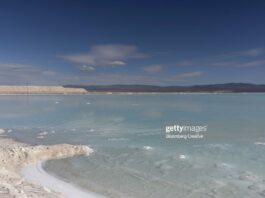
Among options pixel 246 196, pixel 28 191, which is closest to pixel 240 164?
pixel 246 196

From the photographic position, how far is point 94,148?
469 inches

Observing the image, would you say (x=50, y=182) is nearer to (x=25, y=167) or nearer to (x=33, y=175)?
(x=33, y=175)

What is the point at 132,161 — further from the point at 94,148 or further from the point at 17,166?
the point at 17,166

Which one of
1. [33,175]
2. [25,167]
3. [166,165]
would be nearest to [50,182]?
[33,175]

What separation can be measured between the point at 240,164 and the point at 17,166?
6.37m

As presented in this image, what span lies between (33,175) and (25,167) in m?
0.81

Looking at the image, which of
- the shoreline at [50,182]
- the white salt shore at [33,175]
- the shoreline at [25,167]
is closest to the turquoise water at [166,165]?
the shoreline at [50,182]

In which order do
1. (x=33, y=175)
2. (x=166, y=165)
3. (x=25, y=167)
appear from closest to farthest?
(x=33, y=175) < (x=25, y=167) < (x=166, y=165)

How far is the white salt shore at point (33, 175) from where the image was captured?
19.9ft

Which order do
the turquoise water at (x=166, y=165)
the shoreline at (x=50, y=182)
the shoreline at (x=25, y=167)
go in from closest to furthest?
the shoreline at (x=25, y=167)
the shoreline at (x=50, y=182)
the turquoise water at (x=166, y=165)

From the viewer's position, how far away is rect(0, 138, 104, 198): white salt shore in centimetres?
607

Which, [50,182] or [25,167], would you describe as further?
[25,167]

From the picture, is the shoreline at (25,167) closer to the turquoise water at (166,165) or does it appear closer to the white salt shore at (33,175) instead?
the white salt shore at (33,175)

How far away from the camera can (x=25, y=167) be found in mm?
8844
